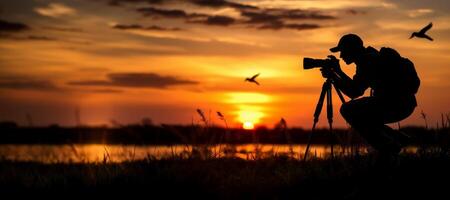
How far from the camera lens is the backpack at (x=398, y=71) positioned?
27.0 feet

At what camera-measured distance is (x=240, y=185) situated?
957cm

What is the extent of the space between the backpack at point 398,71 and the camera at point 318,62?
881 mm

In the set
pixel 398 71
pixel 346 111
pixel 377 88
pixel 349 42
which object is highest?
pixel 349 42

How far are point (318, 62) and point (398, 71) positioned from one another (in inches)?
53.1

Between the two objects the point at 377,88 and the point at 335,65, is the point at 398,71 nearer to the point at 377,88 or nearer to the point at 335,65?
the point at 377,88

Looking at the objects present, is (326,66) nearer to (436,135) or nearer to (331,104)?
(331,104)

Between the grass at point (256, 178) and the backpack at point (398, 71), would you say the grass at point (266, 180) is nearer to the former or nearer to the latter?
the grass at point (256, 178)

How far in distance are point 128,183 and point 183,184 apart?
96cm

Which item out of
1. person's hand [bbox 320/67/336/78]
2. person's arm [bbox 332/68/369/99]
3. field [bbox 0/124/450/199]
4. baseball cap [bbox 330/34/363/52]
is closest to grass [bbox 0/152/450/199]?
field [bbox 0/124/450/199]

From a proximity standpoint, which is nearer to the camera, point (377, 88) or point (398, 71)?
point (398, 71)

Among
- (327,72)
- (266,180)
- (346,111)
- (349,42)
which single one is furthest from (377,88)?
(266,180)

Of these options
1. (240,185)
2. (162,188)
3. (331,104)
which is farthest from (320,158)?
(162,188)

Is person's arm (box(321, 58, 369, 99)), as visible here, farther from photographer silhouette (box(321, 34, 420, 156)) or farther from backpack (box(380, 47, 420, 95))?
backpack (box(380, 47, 420, 95))

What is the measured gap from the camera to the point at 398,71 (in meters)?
8.27
